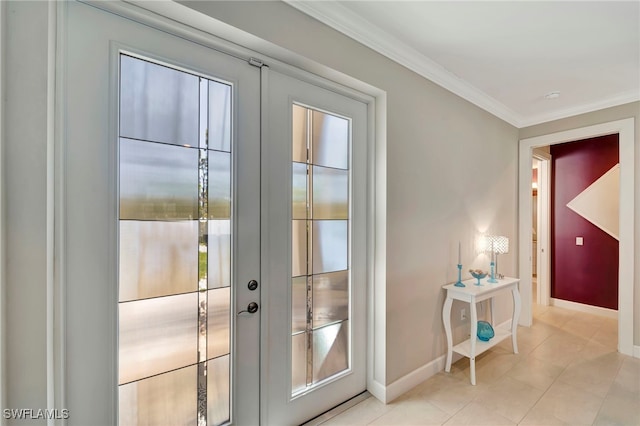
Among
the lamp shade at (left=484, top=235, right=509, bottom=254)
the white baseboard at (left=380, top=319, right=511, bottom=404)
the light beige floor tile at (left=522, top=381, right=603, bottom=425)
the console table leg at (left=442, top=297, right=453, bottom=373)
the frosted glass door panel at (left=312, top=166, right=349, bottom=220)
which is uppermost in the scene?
the frosted glass door panel at (left=312, top=166, right=349, bottom=220)

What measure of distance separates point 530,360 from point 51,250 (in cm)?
360

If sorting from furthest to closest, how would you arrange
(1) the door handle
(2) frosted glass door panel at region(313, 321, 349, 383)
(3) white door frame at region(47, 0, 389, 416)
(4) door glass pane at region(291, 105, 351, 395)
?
(2) frosted glass door panel at region(313, 321, 349, 383)
(4) door glass pane at region(291, 105, 351, 395)
(1) the door handle
(3) white door frame at region(47, 0, 389, 416)

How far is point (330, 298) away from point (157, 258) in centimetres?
112

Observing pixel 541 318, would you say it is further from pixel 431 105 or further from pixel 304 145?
pixel 304 145

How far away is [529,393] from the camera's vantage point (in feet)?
6.96

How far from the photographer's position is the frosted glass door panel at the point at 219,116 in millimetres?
1455

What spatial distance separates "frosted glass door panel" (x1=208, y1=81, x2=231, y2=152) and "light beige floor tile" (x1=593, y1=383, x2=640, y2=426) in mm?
2910

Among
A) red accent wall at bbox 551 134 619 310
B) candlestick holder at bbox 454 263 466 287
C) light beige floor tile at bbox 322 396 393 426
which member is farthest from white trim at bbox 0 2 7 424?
red accent wall at bbox 551 134 619 310

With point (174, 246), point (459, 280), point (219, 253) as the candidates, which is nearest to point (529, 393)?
point (459, 280)

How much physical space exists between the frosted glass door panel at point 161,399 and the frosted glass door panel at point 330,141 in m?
1.42

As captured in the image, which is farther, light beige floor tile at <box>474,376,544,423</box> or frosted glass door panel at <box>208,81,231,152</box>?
light beige floor tile at <box>474,376,544,423</box>

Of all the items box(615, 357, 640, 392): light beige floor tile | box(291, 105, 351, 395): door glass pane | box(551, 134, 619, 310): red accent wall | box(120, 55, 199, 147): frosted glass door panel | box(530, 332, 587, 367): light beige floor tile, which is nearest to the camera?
box(120, 55, 199, 147): frosted glass door panel

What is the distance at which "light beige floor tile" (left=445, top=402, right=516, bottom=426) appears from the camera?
1.82 m

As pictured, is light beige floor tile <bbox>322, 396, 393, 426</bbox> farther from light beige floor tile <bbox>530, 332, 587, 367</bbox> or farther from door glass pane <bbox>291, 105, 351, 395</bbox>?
light beige floor tile <bbox>530, 332, 587, 367</bbox>
